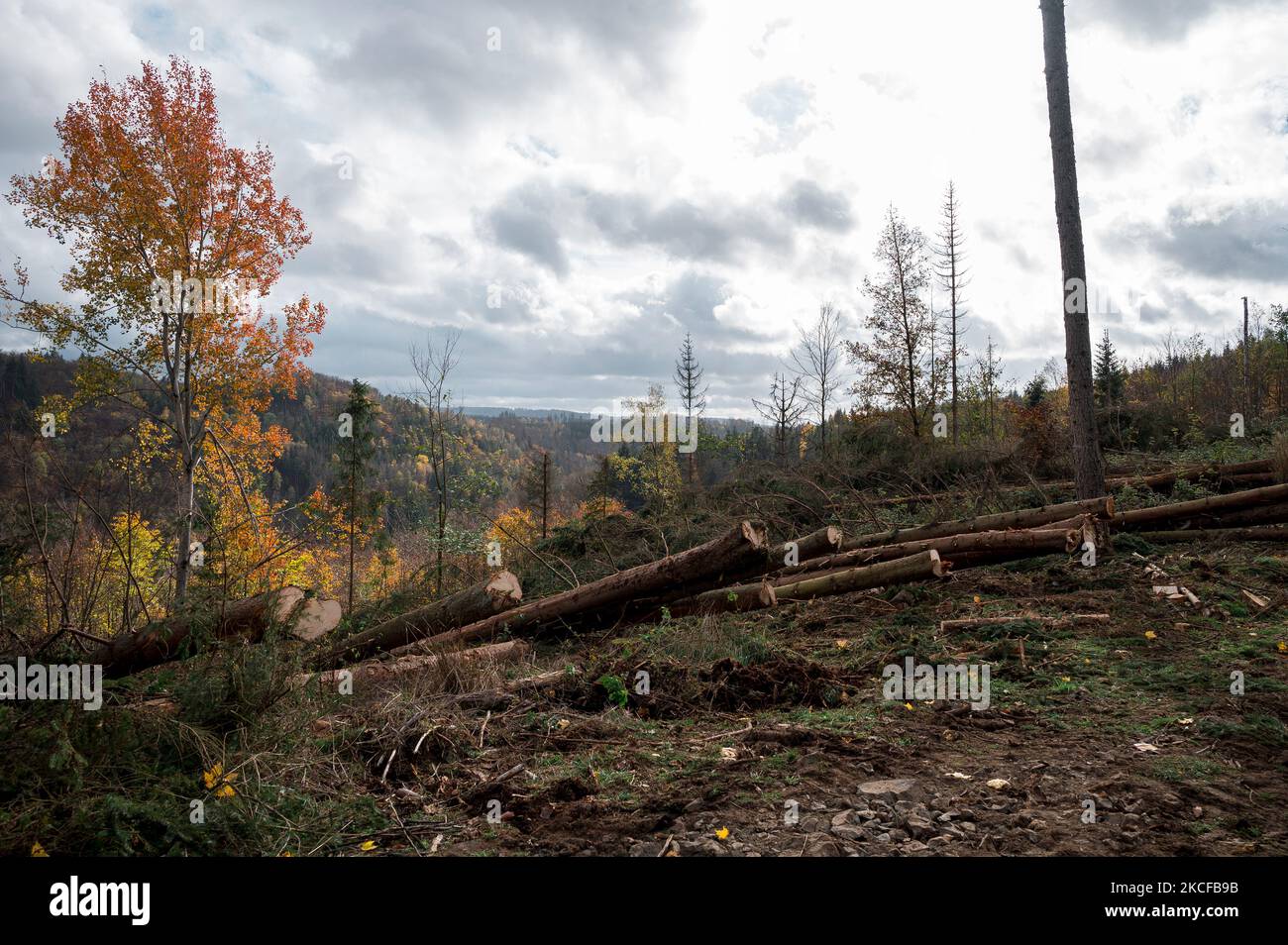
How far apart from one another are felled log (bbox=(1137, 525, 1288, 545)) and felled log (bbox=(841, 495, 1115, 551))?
864 millimetres

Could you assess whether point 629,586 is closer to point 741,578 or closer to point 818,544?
point 741,578

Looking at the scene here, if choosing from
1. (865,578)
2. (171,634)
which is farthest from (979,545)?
(171,634)

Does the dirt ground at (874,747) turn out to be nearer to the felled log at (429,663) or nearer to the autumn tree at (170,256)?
the felled log at (429,663)

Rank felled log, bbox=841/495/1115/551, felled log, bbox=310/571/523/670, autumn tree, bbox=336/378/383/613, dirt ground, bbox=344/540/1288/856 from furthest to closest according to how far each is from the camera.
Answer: autumn tree, bbox=336/378/383/613 < felled log, bbox=841/495/1115/551 < felled log, bbox=310/571/523/670 < dirt ground, bbox=344/540/1288/856

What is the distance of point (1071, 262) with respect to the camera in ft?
35.1

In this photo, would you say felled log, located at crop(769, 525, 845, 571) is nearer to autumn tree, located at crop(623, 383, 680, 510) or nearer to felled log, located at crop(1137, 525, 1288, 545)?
felled log, located at crop(1137, 525, 1288, 545)

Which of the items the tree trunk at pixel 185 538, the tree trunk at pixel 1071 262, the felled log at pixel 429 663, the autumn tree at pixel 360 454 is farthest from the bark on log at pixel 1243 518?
the autumn tree at pixel 360 454

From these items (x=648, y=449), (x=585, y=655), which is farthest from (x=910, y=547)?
(x=648, y=449)

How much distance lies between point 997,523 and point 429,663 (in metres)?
7.21

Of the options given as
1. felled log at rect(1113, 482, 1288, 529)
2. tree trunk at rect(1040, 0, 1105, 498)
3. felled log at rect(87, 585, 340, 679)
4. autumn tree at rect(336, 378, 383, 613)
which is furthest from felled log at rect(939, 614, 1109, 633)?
autumn tree at rect(336, 378, 383, 613)

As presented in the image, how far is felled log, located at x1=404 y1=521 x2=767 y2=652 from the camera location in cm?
778

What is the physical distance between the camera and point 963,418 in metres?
32.6
